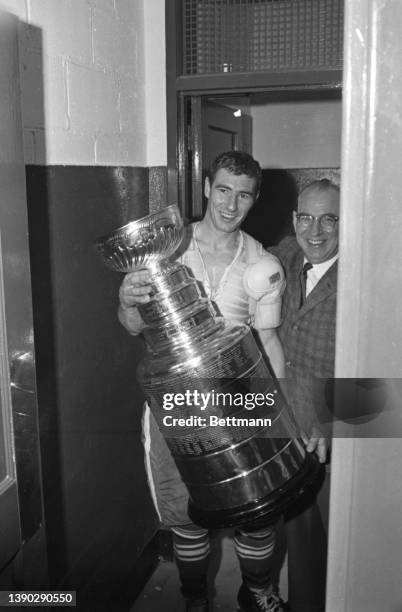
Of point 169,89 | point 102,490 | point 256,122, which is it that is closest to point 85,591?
point 102,490

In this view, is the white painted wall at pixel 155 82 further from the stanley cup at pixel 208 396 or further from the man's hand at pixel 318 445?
the man's hand at pixel 318 445

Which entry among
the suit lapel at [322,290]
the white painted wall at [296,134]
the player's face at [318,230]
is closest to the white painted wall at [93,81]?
the player's face at [318,230]

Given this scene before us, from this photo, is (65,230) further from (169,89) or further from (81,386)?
(169,89)

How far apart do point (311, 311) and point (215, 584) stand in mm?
1259

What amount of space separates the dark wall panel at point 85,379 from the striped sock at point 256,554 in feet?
1.51

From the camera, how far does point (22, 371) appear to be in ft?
4.07

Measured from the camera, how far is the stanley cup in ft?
4.76

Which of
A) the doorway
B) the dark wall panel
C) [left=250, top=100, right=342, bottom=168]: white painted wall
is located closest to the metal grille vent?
the dark wall panel

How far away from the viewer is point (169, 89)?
7.48 feet

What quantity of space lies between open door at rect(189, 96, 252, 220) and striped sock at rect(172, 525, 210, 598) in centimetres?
120

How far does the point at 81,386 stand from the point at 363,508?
50.9 inches

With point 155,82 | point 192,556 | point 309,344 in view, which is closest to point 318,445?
point 309,344

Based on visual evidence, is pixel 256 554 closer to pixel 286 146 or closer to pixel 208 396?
pixel 208 396

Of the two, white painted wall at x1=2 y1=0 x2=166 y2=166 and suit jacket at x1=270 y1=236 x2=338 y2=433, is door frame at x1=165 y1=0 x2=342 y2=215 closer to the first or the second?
white painted wall at x1=2 y1=0 x2=166 y2=166
